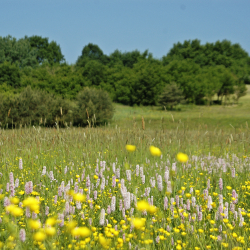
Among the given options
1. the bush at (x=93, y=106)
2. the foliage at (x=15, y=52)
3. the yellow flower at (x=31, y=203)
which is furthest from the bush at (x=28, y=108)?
the foliage at (x=15, y=52)

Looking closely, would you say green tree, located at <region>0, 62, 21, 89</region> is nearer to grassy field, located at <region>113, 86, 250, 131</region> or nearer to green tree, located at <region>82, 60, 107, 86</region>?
green tree, located at <region>82, 60, 107, 86</region>

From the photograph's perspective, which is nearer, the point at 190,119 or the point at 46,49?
the point at 190,119

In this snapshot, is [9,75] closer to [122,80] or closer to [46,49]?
[122,80]

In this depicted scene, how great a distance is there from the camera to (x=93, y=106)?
21172mm

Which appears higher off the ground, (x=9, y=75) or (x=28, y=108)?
(x=9, y=75)

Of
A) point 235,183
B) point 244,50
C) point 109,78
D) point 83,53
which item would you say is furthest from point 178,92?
point 244,50

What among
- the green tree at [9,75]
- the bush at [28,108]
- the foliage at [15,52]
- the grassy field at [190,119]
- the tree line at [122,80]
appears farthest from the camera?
the foliage at [15,52]

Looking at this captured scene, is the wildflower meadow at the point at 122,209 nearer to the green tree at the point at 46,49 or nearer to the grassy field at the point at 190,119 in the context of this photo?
the grassy field at the point at 190,119

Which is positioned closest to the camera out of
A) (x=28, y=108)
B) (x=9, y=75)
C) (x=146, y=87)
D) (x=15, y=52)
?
(x=28, y=108)

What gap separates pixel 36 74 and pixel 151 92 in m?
17.7

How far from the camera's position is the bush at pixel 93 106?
21.4 m

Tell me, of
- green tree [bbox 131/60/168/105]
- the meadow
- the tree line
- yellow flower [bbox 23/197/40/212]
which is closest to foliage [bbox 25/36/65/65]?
the tree line

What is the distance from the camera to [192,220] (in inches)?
90.7

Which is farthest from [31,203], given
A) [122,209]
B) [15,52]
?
[15,52]
